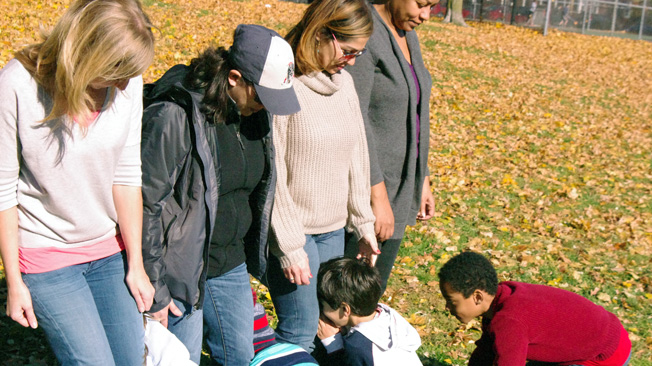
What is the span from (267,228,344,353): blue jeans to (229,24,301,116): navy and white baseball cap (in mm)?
823

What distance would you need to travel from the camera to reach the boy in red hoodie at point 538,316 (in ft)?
10.5

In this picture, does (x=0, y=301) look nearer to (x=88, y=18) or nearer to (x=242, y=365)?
(x=242, y=365)

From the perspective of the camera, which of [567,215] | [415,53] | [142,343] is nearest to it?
[142,343]

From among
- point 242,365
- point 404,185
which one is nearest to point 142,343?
point 242,365

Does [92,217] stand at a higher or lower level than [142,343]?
higher

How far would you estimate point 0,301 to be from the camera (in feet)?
13.4

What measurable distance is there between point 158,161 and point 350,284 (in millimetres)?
1265

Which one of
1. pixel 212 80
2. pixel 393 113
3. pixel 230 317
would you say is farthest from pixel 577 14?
pixel 212 80

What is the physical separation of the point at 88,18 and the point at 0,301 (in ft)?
9.24

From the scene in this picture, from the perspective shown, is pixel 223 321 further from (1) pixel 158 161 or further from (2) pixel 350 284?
(1) pixel 158 161

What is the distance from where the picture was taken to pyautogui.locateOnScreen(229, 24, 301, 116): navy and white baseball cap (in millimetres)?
2523

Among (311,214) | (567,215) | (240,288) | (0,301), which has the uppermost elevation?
(311,214)

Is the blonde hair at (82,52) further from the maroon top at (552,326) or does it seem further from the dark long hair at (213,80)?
the maroon top at (552,326)

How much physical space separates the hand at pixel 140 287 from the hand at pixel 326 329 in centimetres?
125
